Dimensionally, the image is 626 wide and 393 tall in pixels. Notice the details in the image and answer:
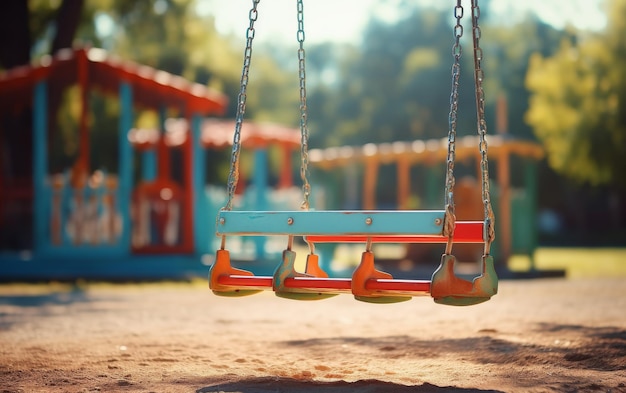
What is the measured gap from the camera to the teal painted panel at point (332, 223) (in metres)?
4.11

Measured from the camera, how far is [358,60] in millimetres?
44438

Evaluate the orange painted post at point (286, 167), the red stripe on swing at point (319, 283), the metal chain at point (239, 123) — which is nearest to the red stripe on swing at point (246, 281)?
the red stripe on swing at point (319, 283)

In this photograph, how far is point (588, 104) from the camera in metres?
27.3

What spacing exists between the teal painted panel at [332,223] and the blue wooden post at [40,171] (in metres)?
9.26

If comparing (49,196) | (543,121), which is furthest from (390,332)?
(543,121)

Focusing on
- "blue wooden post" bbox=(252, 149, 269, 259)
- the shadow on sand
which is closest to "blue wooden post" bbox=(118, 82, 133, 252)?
"blue wooden post" bbox=(252, 149, 269, 259)

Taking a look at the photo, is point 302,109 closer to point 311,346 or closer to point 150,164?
point 311,346

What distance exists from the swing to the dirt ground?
0.45 metres

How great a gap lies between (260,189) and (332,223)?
1202 cm

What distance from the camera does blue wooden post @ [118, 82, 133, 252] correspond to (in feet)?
43.9

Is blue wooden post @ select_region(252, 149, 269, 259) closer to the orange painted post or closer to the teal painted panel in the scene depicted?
the orange painted post

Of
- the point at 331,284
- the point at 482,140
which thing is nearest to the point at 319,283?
the point at 331,284

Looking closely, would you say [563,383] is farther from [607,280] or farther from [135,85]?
[135,85]

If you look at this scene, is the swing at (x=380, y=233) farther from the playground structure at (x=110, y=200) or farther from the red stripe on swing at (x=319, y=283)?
the playground structure at (x=110, y=200)
